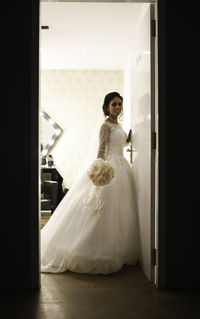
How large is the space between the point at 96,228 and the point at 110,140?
1.03 meters

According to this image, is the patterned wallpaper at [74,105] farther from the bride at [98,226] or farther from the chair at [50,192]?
the bride at [98,226]

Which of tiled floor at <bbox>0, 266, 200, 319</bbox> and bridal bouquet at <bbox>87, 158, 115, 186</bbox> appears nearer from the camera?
tiled floor at <bbox>0, 266, 200, 319</bbox>

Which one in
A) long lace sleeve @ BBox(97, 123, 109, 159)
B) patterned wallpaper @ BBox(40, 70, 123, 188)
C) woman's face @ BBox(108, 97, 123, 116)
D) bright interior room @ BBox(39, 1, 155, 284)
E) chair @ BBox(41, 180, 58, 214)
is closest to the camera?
bright interior room @ BBox(39, 1, 155, 284)

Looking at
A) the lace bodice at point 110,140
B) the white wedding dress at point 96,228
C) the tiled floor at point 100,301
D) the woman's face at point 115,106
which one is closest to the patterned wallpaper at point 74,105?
the woman's face at point 115,106

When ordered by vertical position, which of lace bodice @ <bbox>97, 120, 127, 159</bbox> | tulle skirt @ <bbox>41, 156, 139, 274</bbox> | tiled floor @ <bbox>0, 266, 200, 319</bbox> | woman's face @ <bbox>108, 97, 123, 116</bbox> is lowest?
tiled floor @ <bbox>0, 266, 200, 319</bbox>

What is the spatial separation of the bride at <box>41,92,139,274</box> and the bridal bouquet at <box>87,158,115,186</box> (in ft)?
0.33

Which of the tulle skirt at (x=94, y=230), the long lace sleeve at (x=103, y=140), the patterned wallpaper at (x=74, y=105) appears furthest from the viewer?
the patterned wallpaper at (x=74, y=105)

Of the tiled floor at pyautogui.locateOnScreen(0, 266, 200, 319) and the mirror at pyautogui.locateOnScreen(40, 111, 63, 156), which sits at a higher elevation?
the mirror at pyautogui.locateOnScreen(40, 111, 63, 156)

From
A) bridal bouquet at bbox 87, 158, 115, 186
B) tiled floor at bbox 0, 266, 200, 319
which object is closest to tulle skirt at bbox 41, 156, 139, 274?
bridal bouquet at bbox 87, 158, 115, 186

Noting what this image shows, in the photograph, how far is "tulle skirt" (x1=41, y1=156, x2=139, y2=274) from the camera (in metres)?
2.85

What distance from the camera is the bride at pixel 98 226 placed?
2.85 meters

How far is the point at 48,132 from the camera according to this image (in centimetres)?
646

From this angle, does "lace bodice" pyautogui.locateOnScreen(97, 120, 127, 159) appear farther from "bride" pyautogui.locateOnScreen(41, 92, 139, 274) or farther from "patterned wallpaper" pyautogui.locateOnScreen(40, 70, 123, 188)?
"patterned wallpaper" pyautogui.locateOnScreen(40, 70, 123, 188)
